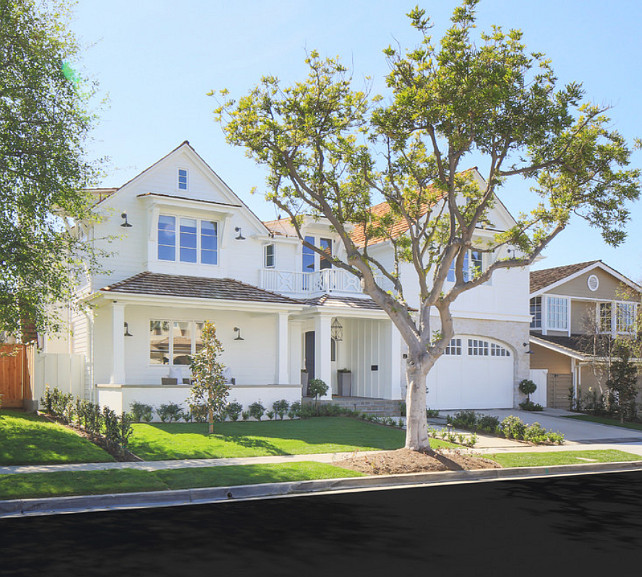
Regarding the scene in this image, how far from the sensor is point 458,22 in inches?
541

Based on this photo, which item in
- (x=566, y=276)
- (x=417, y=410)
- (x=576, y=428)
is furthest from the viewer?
(x=566, y=276)

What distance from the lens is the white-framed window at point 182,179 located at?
2380cm

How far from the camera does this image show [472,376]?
27.7 metres

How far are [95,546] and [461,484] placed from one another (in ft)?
23.6

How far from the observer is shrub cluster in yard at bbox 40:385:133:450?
14.6 metres

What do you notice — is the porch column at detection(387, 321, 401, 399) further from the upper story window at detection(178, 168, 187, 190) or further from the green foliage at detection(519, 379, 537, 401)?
the upper story window at detection(178, 168, 187, 190)

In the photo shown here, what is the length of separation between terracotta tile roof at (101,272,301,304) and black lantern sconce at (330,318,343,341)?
4032 mm

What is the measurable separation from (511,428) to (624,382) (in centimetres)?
795

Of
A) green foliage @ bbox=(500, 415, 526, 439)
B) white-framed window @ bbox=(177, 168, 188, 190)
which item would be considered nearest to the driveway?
green foliage @ bbox=(500, 415, 526, 439)

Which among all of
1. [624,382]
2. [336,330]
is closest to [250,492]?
[336,330]

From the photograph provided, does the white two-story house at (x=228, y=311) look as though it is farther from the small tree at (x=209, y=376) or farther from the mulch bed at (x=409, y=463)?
the mulch bed at (x=409, y=463)

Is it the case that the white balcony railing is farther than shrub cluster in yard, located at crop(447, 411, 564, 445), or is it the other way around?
the white balcony railing

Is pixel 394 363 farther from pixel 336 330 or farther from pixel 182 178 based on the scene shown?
pixel 182 178

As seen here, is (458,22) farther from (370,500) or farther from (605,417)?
(605,417)
